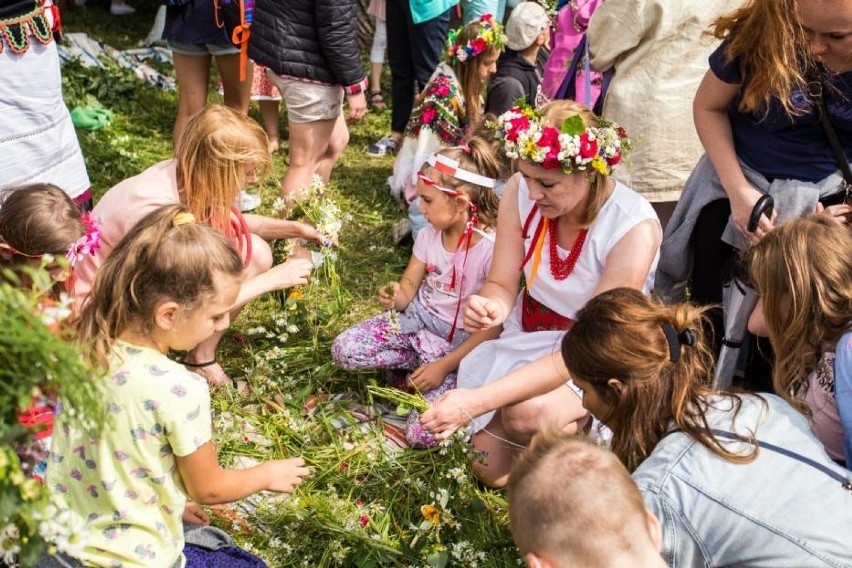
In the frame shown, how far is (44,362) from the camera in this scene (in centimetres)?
137

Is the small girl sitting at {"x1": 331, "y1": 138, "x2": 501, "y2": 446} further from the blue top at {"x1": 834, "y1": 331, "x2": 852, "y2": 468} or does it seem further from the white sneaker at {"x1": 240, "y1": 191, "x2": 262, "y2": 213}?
the white sneaker at {"x1": 240, "y1": 191, "x2": 262, "y2": 213}

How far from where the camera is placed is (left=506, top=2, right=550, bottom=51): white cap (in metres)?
5.26

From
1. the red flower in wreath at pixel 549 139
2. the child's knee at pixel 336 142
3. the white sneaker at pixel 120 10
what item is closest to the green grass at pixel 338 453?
the child's knee at pixel 336 142

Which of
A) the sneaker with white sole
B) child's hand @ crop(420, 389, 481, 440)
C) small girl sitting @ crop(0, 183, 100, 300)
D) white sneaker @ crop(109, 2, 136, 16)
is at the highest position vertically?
small girl sitting @ crop(0, 183, 100, 300)

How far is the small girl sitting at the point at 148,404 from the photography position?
7.08 feet

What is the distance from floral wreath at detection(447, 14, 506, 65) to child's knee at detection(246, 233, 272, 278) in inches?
75.0

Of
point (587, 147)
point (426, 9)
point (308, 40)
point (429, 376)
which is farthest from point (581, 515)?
point (426, 9)

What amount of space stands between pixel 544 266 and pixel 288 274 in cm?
108

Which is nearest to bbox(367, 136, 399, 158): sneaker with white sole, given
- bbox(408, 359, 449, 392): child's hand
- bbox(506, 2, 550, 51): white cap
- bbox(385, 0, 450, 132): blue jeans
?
bbox(385, 0, 450, 132): blue jeans

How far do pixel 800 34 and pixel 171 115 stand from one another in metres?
5.52

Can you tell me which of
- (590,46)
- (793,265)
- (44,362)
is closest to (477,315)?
(793,265)

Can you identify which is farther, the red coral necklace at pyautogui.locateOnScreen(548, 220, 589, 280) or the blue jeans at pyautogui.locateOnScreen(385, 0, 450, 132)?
the blue jeans at pyautogui.locateOnScreen(385, 0, 450, 132)

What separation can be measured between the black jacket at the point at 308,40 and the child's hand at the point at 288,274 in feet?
4.77

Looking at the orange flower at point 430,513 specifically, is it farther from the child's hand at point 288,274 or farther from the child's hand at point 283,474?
the child's hand at point 288,274
